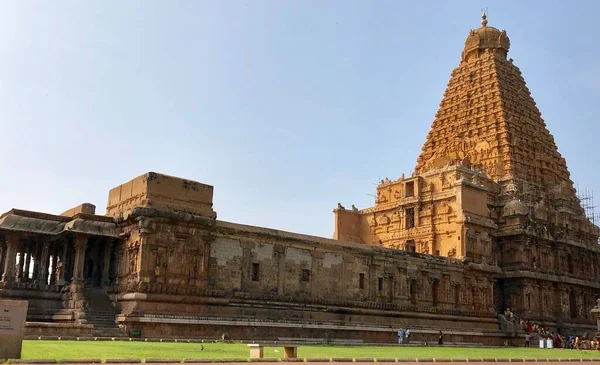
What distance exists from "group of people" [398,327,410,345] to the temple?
96 cm

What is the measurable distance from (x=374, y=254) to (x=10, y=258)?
2217 cm

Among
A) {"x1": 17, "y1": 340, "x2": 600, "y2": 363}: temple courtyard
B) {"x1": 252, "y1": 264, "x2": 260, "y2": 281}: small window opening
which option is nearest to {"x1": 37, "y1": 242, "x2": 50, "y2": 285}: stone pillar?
{"x1": 17, "y1": 340, "x2": 600, "y2": 363}: temple courtyard

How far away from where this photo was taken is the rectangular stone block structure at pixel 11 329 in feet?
51.2

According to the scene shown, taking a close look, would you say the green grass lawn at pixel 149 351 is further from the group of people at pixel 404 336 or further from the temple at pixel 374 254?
the group of people at pixel 404 336

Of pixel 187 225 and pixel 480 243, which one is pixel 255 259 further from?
pixel 480 243

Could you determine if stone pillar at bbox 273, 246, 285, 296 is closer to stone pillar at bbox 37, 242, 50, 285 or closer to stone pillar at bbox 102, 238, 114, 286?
stone pillar at bbox 102, 238, 114, 286

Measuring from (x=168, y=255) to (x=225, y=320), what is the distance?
4543 mm

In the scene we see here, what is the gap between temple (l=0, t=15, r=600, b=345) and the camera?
108 feet

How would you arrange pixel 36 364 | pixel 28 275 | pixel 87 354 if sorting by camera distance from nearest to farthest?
pixel 36 364
pixel 87 354
pixel 28 275

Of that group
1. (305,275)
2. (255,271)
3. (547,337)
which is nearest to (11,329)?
(255,271)

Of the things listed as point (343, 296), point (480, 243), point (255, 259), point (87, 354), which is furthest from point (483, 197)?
point (87, 354)

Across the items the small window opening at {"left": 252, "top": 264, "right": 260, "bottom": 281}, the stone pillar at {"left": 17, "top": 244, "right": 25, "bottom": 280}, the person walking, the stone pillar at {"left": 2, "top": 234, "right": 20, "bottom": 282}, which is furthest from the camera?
the person walking

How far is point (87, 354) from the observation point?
59.0ft

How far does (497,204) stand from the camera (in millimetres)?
59469
